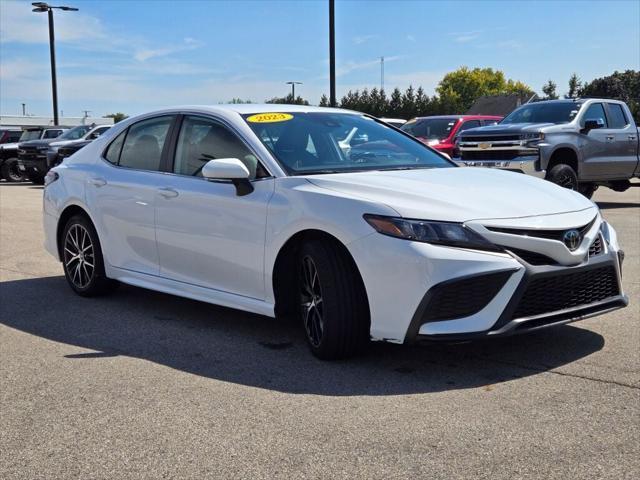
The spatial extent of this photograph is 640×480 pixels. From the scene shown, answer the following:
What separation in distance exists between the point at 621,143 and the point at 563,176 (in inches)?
81.8

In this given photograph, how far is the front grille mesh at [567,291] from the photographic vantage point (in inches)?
162

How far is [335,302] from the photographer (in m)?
4.32

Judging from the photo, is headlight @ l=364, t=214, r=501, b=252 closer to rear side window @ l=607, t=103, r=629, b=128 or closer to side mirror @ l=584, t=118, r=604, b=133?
side mirror @ l=584, t=118, r=604, b=133

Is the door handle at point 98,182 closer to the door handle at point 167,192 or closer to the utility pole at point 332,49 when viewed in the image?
the door handle at point 167,192

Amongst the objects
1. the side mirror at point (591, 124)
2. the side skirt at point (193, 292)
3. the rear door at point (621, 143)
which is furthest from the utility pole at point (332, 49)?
the side skirt at point (193, 292)

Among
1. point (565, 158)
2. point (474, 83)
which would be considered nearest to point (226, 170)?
point (565, 158)

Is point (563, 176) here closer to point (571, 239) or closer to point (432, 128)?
point (432, 128)

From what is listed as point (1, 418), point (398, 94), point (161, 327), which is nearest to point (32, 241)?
point (161, 327)

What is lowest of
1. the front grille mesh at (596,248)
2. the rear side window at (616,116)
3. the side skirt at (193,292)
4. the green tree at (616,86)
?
the side skirt at (193,292)

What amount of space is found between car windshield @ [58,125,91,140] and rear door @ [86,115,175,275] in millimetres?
17768

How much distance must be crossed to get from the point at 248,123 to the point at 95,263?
1.95m

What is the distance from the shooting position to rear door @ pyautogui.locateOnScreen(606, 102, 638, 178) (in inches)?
549

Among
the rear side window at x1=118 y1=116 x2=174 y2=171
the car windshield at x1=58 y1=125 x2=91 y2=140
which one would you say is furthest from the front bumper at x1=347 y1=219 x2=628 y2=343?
the car windshield at x1=58 y1=125 x2=91 y2=140

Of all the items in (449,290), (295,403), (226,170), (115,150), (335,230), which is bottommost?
(295,403)
